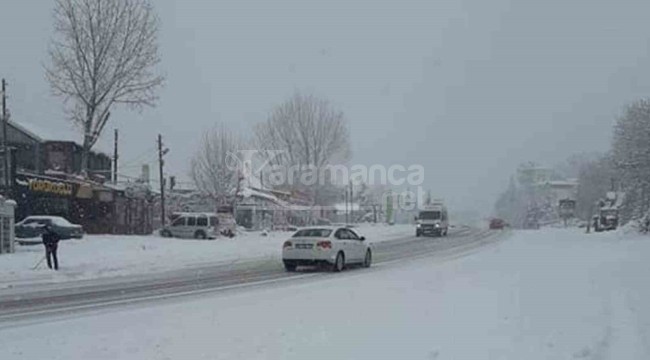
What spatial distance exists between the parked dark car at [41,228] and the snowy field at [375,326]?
1141 inches

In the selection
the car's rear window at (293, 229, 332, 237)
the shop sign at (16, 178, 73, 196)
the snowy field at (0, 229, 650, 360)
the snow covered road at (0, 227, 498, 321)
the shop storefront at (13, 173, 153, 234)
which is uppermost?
the shop sign at (16, 178, 73, 196)

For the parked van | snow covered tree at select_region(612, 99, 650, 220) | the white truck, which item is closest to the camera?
the parked van

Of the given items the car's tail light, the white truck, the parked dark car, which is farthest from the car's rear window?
the white truck

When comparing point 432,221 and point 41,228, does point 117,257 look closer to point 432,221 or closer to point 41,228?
point 41,228

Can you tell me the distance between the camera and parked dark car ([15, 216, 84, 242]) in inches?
1752

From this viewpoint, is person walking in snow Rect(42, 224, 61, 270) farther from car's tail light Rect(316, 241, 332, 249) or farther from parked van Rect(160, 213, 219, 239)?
parked van Rect(160, 213, 219, 239)

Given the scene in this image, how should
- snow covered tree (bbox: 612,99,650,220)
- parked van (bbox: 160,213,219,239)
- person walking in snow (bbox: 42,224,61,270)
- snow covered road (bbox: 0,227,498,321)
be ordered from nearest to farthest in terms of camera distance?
1. snow covered road (bbox: 0,227,498,321)
2. person walking in snow (bbox: 42,224,61,270)
3. parked van (bbox: 160,213,219,239)
4. snow covered tree (bbox: 612,99,650,220)

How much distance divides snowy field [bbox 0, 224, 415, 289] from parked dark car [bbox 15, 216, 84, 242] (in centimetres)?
106

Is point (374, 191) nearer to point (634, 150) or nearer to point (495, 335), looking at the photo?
point (634, 150)

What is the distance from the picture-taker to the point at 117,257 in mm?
33812

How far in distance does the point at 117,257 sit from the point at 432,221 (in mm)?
36837

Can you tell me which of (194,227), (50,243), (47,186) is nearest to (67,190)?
(47,186)

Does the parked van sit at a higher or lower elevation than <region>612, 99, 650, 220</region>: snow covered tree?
lower

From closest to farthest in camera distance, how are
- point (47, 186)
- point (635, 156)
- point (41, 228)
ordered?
point (41, 228) → point (47, 186) → point (635, 156)
